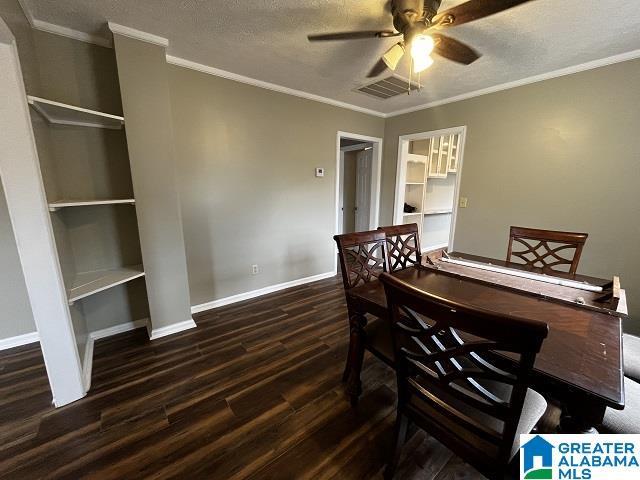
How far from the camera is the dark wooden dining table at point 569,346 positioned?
2.57 ft

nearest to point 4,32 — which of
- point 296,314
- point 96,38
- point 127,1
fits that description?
point 127,1

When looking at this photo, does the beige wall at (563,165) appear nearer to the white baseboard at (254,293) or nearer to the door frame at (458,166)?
the door frame at (458,166)

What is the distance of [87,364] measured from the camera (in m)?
1.92

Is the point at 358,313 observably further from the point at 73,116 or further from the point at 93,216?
the point at 73,116

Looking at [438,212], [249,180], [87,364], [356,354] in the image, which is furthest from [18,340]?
[438,212]

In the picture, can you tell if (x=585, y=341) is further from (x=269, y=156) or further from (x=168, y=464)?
(x=269, y=156)

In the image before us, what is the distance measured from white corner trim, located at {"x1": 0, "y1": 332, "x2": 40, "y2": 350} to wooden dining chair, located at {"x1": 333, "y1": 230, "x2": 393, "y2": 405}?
2.64m

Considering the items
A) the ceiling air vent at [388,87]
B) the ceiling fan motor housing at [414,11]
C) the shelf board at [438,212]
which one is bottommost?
the shelf board at [438,212]

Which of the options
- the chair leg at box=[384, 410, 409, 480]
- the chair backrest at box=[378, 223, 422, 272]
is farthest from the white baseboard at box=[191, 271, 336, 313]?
the chair leg at box=[384, 410, 409, 480]

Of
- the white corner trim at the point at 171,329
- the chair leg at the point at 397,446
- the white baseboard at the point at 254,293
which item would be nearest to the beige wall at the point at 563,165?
the white baseboard at the point at 254,293

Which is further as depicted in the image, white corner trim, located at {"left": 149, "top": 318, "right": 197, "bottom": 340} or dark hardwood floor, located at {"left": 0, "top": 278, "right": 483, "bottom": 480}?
white corner trim, located at {"left": 149, "top": 318, "right": 197, "bottom": 340}

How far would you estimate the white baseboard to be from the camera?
111 inches

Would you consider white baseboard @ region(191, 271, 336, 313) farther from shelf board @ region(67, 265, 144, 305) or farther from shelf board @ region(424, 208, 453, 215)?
shelf board @ region(424, 208, 453, 215)

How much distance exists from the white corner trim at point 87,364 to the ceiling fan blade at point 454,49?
3.17 metres
